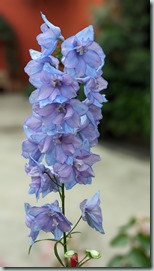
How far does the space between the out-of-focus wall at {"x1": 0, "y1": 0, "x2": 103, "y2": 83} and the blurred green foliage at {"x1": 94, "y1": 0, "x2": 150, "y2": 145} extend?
4.38ft

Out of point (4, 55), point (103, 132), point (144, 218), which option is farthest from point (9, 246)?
point (4, 55)

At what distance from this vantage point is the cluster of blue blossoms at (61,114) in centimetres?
46

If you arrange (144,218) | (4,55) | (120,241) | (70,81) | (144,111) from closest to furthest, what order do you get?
1. (70,81)
2. (120,241)
3. (144,218)
4. (144,111)
5. (4,55)

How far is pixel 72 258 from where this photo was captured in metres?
0.50

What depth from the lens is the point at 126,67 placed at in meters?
4.11

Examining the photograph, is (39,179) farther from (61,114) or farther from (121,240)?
(121,240)

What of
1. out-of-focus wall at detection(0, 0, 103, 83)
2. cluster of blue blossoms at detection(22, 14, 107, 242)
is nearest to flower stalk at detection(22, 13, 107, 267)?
cluster of blue blossoms at detection(22, 14, 107, 242)

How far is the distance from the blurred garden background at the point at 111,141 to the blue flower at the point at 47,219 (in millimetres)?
651

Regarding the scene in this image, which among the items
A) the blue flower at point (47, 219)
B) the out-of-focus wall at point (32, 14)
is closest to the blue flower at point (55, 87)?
the blue flower at point (47, 219)

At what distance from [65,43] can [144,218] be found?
88 centimetres

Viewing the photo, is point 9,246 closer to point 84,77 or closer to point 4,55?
point 84,77

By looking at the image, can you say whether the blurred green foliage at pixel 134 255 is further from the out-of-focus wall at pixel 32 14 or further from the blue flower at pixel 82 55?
the out-of-focus wall at pixel 32 14

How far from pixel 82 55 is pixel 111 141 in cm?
387

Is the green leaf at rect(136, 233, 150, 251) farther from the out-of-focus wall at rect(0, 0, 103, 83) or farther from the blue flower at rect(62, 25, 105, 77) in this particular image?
the out-of-focus wall at rect(0, 0, 103, 83)
